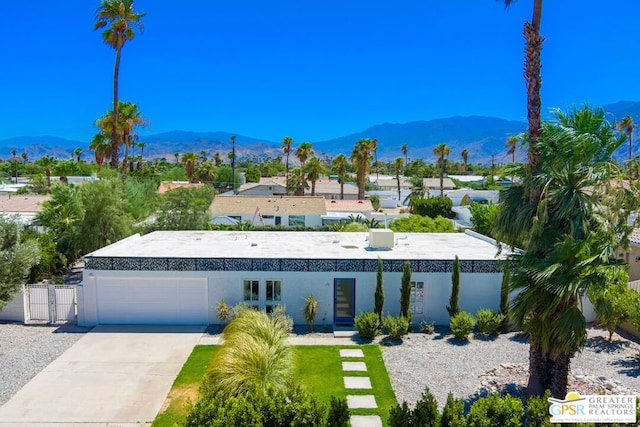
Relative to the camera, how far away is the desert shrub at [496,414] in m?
7.76

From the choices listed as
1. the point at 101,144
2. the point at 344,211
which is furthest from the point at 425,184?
the point at 101,144

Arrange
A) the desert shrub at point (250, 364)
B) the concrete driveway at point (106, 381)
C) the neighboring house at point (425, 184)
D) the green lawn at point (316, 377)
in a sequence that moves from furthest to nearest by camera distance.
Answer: the neighboring house at point (425, 184)
the green lawn at point (316, 377)
the concrete driveway at point (106, 381)
the desert shrub at point (250, 364)

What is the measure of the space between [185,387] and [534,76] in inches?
438

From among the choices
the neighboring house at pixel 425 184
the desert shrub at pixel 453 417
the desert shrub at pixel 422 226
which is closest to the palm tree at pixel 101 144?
the desert shrub at pixel 422 226

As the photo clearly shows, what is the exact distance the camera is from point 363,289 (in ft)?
55.9

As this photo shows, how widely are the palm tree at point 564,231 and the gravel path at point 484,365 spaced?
2134 millimetres

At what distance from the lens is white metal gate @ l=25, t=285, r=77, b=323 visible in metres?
16.8

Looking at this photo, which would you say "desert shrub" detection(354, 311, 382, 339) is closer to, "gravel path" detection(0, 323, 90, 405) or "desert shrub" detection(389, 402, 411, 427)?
Result: "desert shrub" detection(389, 402, 411, 427)

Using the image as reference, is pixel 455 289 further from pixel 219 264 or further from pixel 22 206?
pixel 22 206

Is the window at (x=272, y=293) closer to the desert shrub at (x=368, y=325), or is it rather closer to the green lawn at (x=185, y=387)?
the green lawn at (x=185, y=387)

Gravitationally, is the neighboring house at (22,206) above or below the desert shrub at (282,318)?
above

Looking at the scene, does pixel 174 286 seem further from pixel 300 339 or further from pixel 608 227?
pixel 608 227

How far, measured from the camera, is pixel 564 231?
9742 millimetres

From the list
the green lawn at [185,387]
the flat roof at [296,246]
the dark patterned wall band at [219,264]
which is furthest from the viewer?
the flat roof at [296,246]
